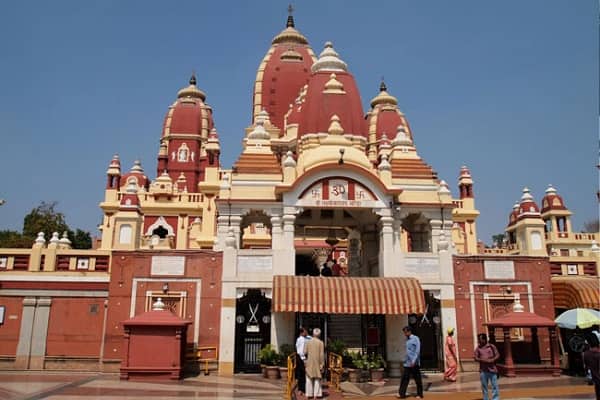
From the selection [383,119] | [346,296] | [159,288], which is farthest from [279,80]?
[346,296]

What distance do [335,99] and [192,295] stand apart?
12.4m

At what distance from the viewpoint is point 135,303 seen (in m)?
18.9

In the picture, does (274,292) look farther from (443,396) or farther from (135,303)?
(443,396)

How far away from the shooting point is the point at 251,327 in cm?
1909

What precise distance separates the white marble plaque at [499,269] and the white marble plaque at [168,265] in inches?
432

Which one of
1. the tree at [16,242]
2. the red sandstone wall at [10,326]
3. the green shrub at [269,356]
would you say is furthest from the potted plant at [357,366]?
the tree at [16,242]

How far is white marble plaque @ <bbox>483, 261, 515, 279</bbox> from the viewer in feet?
64.8

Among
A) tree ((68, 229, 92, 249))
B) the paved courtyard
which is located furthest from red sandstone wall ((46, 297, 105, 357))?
tree ((68, 229, 92, 249))

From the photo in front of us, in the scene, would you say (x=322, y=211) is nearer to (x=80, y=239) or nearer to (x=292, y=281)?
(x=292, y=281)

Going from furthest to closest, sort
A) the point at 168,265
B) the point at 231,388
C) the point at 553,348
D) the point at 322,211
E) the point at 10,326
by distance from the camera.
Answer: the point at 322,211 → the point at 10,326 → the point at 168,265 → the point at 553,348 → the point at 231,388

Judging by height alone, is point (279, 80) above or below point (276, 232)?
above

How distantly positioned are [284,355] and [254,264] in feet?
11.1

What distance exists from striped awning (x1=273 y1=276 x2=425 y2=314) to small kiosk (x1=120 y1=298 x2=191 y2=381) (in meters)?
3.23

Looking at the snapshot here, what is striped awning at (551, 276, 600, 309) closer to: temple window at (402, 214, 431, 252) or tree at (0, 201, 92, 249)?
temple window at (402, 214, 431, 252)
